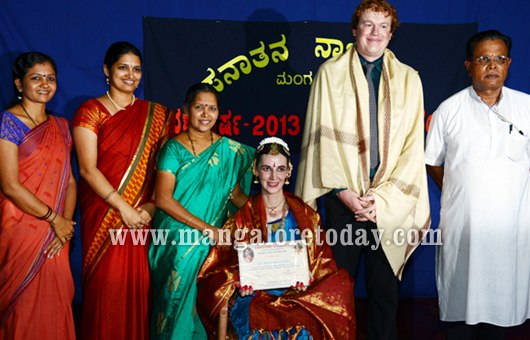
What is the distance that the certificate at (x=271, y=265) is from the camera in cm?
272

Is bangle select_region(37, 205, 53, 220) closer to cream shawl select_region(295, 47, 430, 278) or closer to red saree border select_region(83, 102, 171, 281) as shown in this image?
red saree border select_region(83, 102, 171, 281)

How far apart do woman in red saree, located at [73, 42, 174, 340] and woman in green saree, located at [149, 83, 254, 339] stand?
135mm

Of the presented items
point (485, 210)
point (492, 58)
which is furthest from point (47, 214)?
point (492, 58)

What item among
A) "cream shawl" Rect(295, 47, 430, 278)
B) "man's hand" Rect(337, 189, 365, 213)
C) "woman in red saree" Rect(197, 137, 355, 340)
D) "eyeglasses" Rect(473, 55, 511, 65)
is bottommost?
"woman in red saree" Rect(197, 137, 355, 340)

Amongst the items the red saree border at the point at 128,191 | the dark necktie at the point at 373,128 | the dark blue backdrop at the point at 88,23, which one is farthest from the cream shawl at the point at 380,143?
the dark blue backdrop at the point at 88,23

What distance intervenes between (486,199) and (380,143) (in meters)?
0.65

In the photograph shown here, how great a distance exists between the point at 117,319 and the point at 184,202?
0.73 m

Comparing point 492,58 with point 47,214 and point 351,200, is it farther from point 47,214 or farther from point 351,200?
point 47,214

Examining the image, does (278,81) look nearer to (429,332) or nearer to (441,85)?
(441,85)

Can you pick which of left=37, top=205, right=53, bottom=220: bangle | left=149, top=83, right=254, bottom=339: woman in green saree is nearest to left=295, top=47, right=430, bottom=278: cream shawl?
left=149, top=83, right=254, bottom=339: woman in green saree

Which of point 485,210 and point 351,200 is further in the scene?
point 485,210

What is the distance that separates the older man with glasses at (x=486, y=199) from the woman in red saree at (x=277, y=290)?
0.72m

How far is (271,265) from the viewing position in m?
2.73

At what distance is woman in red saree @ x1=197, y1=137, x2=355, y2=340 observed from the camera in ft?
8.87
